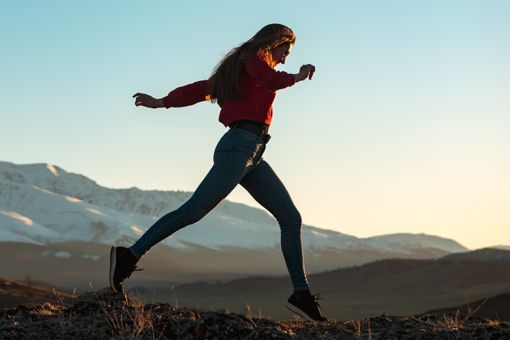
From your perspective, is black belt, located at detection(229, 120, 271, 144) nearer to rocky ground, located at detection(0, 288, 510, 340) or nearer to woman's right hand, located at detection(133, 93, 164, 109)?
woman's right hand, located at detection(133, 93, 164, 109)

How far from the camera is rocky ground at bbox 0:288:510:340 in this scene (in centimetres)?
393

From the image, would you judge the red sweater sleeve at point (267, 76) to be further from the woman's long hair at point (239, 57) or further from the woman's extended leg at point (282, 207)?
the woman's extended leg at point (282, 207)

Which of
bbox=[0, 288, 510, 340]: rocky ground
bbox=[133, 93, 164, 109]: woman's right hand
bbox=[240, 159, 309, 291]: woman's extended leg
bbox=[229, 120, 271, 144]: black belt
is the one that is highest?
bbox=[133, 93, 164, 109]: woman's right hand

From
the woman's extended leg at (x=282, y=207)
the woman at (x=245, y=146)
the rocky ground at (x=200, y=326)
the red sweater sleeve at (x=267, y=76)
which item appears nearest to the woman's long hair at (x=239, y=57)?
the woman at (x=245, y=146)

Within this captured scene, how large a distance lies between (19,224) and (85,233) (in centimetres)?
1516

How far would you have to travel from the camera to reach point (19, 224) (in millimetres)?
180375

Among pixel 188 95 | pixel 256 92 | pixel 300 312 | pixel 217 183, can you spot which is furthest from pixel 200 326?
pixel 188 95

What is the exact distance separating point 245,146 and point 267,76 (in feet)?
1.40

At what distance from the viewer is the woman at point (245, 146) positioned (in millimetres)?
4555

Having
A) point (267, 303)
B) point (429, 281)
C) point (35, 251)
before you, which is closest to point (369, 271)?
point (429, 281)

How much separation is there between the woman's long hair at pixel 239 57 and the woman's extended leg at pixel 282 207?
0.52 m

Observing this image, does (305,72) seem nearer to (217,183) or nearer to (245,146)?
(245,146)

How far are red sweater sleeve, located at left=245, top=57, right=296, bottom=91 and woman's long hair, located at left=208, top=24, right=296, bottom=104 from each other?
11 cm

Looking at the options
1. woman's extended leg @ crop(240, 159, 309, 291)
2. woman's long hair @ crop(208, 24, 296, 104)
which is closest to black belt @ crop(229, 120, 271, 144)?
woman's long hair @ crop(208, 24, 296, 104)
